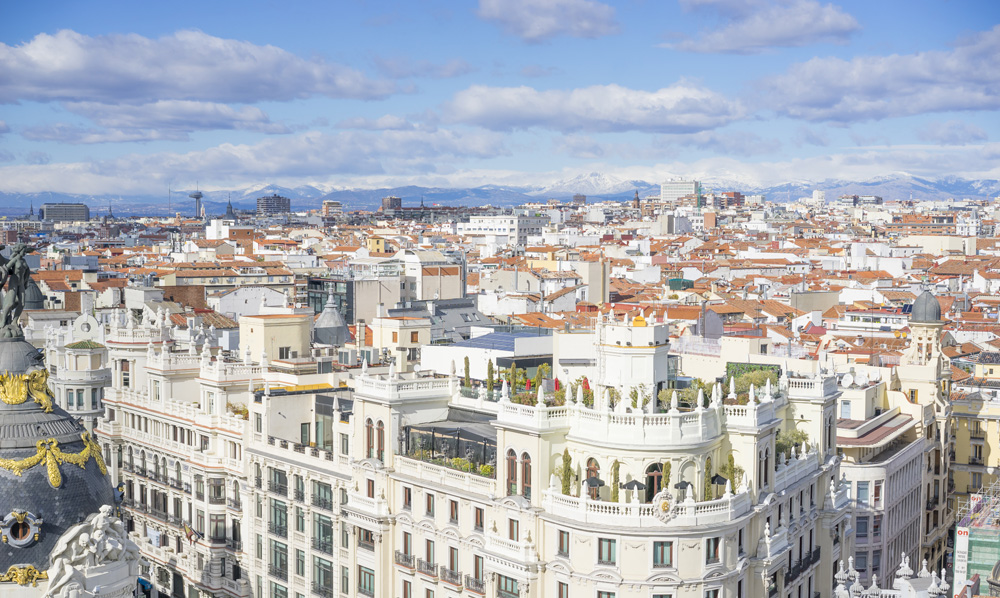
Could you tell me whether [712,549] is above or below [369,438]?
A: below

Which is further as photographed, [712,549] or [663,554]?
[712,549]

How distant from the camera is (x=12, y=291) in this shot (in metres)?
15.6

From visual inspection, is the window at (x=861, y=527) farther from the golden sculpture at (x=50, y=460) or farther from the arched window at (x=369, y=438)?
the golden sculpture at (x=50, y=460)

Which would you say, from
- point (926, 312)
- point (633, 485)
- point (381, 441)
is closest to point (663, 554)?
point (633, 485)

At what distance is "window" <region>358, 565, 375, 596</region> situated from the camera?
4275 centimetres

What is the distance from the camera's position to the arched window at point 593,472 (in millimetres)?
35094

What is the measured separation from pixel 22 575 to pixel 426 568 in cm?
2677

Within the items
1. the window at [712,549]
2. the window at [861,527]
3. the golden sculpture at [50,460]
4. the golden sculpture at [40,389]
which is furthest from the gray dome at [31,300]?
the window at [861,527]

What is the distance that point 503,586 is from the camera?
3731cm

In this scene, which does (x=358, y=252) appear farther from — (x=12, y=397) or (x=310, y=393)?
(x=12, y=397)

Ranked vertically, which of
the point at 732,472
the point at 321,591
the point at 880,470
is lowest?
the point at 321,591

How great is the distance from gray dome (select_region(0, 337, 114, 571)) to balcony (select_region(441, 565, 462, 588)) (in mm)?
24545

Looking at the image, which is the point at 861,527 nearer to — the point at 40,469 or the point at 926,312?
the point at 926,312

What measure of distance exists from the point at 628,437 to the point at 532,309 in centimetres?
8449
